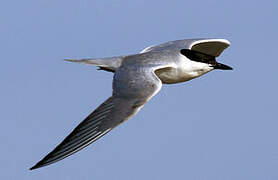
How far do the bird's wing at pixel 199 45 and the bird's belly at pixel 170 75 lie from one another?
0.97 m

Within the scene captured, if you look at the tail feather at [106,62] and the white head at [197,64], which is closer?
the tail feather at [106,62]

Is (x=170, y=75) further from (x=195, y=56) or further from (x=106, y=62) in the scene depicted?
(x=106, y=62)

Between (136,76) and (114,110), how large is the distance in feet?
3.74

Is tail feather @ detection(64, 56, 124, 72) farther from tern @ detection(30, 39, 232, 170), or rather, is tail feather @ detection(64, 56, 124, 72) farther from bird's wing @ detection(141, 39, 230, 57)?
bird's wing @ detection(141, 39, 230, 57)

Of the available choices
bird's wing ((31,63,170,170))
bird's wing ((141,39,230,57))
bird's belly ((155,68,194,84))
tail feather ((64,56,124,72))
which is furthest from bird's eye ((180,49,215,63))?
bird's wing ((31,63,170,170))

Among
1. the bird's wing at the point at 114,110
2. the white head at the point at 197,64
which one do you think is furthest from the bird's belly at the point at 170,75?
the bird's wing at the point at 114,110

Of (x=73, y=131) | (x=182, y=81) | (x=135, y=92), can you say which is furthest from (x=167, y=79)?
(x=73, y=131)

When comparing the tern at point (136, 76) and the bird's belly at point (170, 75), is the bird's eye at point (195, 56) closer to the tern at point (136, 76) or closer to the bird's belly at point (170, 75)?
the tern at point (136, 76)

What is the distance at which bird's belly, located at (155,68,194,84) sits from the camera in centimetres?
1146

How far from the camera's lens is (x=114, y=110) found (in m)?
9.43

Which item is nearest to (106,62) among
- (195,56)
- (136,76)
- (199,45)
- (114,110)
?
(136,76)

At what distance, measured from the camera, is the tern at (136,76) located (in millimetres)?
9016

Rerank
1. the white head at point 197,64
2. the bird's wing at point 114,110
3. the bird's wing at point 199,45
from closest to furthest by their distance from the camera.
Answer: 1. the bird's wing at point 114,110
2. the white head at point 197,64
3. the bird's wing at point 199,45

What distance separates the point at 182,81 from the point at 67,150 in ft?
12.0
